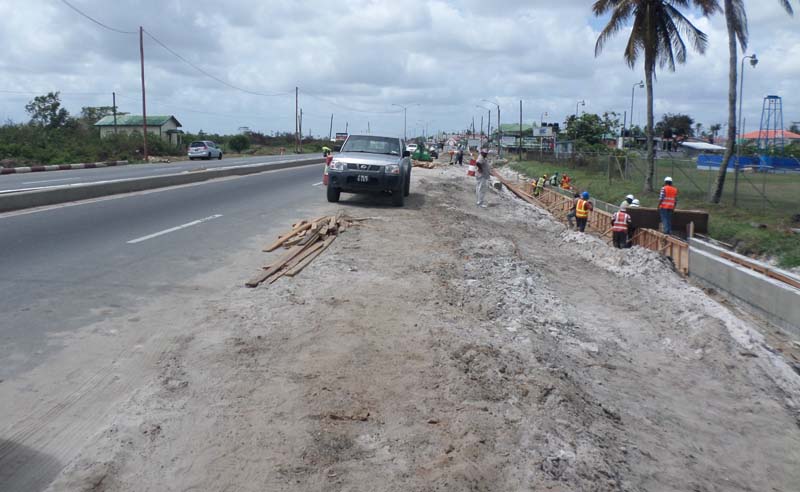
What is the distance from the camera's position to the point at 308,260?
9.68 metres

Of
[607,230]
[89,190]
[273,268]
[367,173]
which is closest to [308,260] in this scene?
[273,268]

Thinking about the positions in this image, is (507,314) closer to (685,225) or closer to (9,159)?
(685,225)

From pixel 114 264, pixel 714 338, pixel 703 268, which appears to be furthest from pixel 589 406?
pixel 703 268

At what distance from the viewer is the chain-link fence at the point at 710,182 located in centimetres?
2394

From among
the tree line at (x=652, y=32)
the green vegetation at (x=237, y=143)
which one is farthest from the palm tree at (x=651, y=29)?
the green vegetation at (x=237, y=143)

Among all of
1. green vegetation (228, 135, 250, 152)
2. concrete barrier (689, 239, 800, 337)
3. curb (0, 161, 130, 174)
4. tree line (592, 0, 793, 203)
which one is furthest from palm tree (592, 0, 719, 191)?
green vegetation (228, 135, 250, 152)

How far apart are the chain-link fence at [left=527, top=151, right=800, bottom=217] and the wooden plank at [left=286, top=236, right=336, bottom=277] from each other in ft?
52.2

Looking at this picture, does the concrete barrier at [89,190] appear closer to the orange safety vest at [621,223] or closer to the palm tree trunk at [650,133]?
the orange safety vest at [621,223]

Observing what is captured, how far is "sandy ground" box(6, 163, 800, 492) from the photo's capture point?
4.08 meters

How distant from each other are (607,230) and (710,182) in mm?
6738

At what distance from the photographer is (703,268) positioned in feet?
50.8

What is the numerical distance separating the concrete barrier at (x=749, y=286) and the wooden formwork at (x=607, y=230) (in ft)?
1.43

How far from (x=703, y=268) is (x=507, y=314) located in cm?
923

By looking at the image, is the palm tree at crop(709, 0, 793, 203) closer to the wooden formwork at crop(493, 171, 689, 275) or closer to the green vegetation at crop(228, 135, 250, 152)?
the wooden formwork at crop(493, 171, 689, 275)
